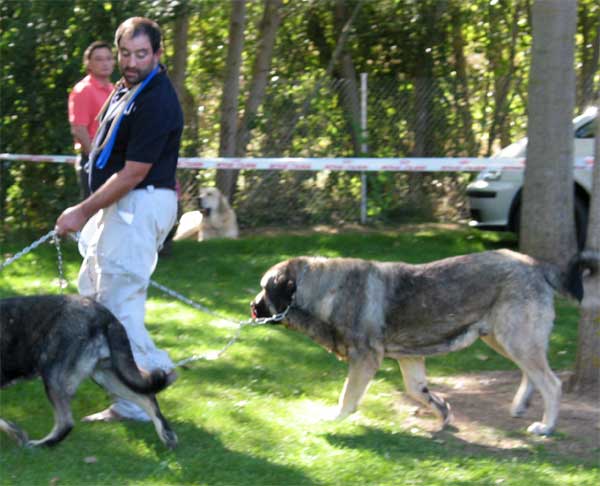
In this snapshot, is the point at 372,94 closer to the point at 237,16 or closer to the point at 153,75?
the point at 237,16

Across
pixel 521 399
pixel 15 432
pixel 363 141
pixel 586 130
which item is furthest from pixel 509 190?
pixel 15 432

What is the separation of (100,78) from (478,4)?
7.37m

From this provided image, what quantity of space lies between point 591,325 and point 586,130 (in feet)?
17.1

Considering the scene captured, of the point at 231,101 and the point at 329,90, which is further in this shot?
the point at 329,90

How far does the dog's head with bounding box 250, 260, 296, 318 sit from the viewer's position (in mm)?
5613

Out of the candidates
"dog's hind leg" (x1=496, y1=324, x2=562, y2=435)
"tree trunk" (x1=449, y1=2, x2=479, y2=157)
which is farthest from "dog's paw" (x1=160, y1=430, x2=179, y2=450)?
"tree trunk" (x1=449, y1=2, x2=479, y2=157)

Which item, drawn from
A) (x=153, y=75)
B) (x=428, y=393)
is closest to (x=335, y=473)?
(x=428, y=393)

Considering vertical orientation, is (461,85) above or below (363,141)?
above

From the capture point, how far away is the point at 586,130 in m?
10.7

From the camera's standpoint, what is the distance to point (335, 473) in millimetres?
4922

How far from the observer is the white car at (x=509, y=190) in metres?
10.4

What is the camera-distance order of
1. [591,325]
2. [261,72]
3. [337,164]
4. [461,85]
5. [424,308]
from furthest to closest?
[461,85] < [261,72] < [337,164] < [591,325] < [424,308]

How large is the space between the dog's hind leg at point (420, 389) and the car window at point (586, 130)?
5820 mm

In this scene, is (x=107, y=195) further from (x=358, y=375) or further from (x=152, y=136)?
(x=358, y=375)
